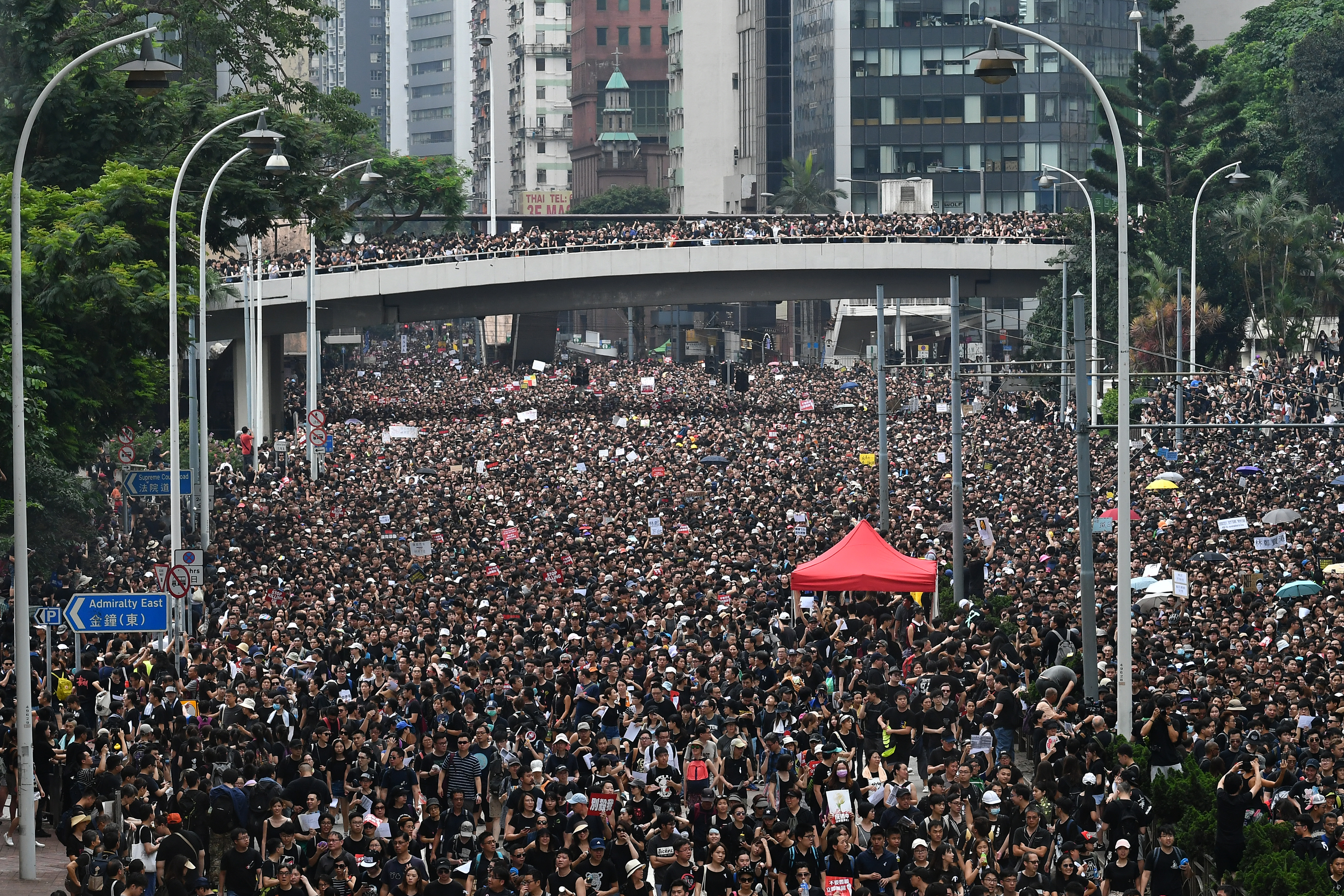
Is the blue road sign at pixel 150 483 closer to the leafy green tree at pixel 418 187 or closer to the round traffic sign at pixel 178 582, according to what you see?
the round traffic sign at pixel 178 582

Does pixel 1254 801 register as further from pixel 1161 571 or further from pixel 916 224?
pixel 916 224

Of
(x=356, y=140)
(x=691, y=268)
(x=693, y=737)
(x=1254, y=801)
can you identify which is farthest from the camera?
(x=691, y=268)

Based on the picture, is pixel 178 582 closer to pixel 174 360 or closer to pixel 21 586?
pixel 21 586

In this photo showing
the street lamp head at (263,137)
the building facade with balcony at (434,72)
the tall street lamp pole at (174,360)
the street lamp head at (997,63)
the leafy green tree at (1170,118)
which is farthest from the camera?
the building facade with balcony at (434,72)

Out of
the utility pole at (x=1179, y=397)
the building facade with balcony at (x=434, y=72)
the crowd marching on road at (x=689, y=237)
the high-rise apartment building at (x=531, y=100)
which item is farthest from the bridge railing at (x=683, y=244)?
the building facade with balcony at (x=434, y=72)

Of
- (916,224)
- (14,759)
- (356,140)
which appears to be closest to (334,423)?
(356,140)

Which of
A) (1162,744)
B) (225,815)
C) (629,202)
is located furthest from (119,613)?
(629,202)
